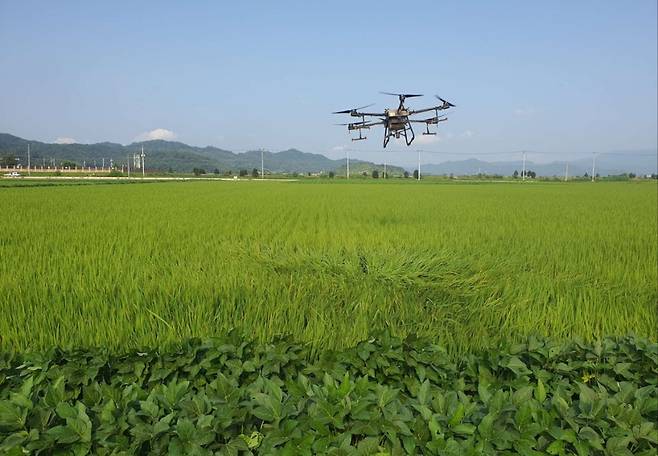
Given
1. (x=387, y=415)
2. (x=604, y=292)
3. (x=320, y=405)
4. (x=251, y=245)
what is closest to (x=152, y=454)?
A: (x=320, y=405)

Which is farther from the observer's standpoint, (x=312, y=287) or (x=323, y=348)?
(x=312, y=287)

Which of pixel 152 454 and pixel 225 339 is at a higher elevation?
pixel 225 339

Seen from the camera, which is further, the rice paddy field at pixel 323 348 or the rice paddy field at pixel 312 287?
the rice paddy field at pixel 312 287

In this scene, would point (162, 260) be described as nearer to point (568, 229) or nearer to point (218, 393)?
point (218, 393)

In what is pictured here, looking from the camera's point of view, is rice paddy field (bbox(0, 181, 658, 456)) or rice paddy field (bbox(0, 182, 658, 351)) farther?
rice paddy field (bbox(0, 182, 658, 351))

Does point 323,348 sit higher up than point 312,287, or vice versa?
point 312,287

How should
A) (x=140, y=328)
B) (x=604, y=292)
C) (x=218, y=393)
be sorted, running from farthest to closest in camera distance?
(x=604, y=292) < (x=140, y=328) < (x=218, y=393)

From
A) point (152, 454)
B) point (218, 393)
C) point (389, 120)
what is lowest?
point (152, 454)

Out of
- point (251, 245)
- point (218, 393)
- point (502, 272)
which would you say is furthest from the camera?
point (251, 245)
